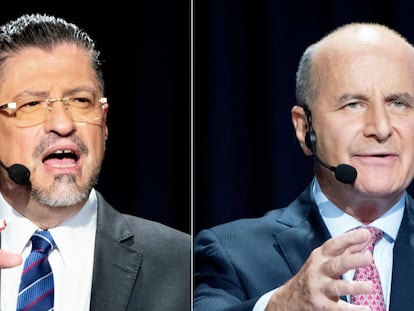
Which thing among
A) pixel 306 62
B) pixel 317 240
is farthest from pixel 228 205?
pixel 306 62

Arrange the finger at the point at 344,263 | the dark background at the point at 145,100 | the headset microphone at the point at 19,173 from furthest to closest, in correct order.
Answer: the dark background at the point at 145,100
the headset microphone at the point at 19,173
the finger at the point at 344,263

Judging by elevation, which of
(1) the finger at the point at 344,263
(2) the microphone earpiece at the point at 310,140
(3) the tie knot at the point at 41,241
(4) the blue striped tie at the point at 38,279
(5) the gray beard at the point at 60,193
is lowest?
(4) the blue striped tie at the point at 38,279

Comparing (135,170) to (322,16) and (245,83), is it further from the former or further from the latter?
(322,16)

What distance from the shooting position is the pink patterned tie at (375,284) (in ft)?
7.06

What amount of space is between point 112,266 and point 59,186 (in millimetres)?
273

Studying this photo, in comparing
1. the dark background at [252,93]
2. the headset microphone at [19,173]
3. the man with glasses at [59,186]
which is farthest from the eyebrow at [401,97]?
the headset microphone at [19,173]

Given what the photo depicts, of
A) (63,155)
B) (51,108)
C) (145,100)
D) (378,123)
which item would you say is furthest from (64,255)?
(378,123)

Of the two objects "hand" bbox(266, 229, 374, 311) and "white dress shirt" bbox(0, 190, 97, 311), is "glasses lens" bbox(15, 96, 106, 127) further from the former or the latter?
"hand" bbox(266, 229, 374, 311)

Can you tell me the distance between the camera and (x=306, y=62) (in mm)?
2277

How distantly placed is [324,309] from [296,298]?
77 millimetres

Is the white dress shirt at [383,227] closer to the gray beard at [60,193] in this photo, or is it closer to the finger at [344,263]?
the finger at [344,263]

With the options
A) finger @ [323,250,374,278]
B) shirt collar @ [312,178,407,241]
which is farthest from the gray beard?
finger @ [323,250,374,278]

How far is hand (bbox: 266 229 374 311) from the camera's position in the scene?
1.81 m

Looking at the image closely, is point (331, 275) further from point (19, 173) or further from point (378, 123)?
point (19, 173)
